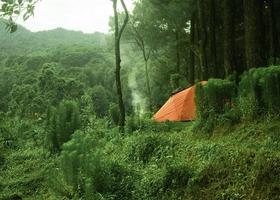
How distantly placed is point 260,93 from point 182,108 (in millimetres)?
7033

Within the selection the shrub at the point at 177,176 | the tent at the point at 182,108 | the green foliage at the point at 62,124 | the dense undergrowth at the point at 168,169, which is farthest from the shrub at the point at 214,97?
the tent at the point at 182,108

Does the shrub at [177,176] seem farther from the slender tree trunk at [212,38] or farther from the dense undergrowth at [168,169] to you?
the slender tree trunk at [212,38]

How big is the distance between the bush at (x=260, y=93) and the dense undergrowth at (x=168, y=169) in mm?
268

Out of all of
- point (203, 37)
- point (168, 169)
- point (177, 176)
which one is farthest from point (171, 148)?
point (203, 37)

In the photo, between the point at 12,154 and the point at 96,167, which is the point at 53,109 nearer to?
the point at 12,154

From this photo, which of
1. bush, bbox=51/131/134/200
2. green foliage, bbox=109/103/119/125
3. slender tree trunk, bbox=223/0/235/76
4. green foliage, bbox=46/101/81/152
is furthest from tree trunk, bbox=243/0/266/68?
green foliage, bbox=109/103/119/125

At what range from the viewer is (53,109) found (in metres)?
14.2

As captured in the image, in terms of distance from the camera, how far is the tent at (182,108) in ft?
51.3

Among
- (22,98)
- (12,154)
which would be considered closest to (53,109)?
(12,154)

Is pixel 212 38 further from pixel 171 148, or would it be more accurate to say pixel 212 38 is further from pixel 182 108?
pixel 171 148

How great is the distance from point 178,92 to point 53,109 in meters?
5.43

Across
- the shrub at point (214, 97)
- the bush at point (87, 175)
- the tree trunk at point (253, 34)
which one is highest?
the tree trunk at point (253, 34)

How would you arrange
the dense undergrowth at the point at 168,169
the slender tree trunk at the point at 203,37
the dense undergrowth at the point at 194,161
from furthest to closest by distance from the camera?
the slender tree trunk at the point at 203,37
the dense undergrowth at the point at 194,161
the dense undergrowth at the point at 168,169

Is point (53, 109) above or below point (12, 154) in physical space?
above
